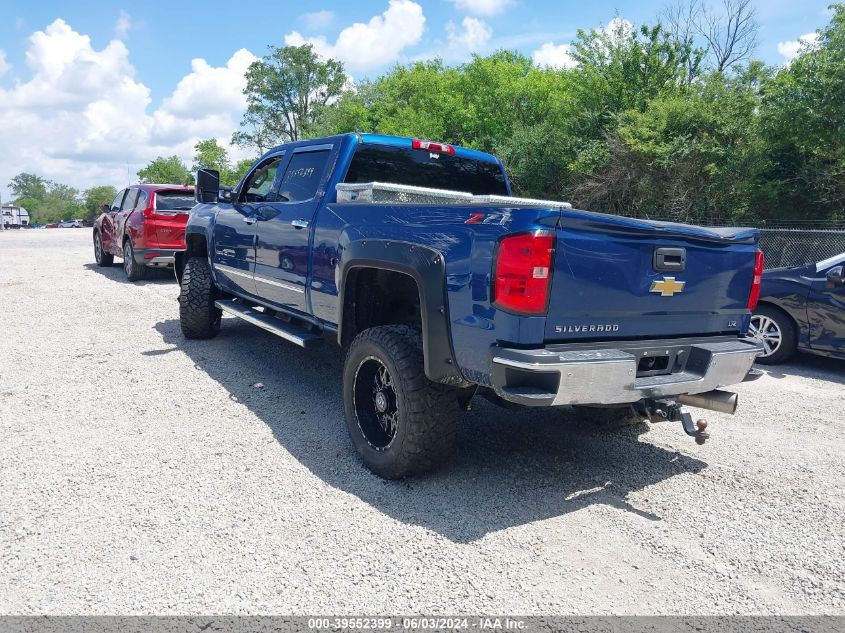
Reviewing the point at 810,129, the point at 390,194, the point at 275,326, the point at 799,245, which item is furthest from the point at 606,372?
the point at 810,129

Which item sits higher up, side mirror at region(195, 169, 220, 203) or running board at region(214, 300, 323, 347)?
side mirror at region(195, 169, 220, 203)

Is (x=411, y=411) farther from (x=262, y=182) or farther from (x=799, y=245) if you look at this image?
(x=799, y=245)

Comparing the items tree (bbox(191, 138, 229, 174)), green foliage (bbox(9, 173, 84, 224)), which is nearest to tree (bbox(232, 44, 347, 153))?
tree (bbox(191, 138, 229, 174))

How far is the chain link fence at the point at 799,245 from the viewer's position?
9266 mm

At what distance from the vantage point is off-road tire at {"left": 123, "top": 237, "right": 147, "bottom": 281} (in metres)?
11.7

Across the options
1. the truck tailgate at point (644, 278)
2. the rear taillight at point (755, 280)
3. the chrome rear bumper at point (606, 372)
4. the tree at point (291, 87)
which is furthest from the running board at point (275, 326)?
the tree at point (291, 87)

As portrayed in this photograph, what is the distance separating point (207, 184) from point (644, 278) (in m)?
4.37

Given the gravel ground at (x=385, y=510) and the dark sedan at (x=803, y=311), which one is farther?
the dark sedan at (x=803, y=311)

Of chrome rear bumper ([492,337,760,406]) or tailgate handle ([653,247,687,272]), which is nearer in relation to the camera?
chrome rear bumper ([492,337,760,406])

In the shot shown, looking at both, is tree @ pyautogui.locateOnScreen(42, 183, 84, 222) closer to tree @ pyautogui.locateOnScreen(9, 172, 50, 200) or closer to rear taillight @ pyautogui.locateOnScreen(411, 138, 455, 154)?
tree @ pyautogui.locateOnScreen(9, 172, 50, 200)

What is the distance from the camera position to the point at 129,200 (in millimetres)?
12680

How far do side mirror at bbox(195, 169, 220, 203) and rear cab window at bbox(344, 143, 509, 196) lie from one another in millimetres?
1911

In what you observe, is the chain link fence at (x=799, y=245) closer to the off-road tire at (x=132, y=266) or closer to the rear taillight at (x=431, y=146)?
the rear taillight at (x=431, y=146)

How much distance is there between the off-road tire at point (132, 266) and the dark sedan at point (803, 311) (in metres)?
10.3
